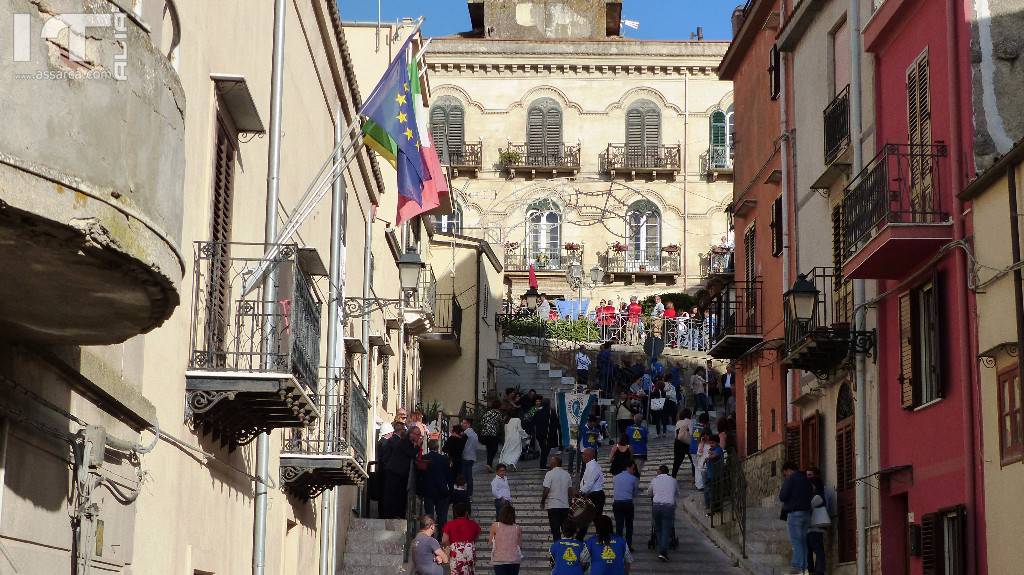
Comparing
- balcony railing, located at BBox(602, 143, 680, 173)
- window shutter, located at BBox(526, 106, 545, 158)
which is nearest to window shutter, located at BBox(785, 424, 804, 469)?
balcony railing, located at BBox(602, 143, 680, 173)

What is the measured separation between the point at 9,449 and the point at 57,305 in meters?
0.95

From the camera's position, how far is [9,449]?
9047 mm

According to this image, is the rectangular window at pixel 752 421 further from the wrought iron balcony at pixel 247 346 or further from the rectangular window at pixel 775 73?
the wrought iron balcony at pixel 247 346

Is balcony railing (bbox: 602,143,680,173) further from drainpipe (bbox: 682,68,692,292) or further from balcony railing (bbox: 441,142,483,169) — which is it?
balcony railing (bbox: 441,142,483,169)

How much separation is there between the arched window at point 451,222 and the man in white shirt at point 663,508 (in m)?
38.6

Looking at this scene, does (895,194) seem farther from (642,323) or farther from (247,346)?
(642,323)

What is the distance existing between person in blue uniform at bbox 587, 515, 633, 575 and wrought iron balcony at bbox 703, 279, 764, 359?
1152 centimetres

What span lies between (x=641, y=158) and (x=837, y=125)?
132 ft

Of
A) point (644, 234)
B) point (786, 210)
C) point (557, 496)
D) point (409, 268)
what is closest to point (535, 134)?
point (644, 234)

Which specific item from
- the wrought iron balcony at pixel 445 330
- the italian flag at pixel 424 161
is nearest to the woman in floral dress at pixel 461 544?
the italian flag at pixel 424 161

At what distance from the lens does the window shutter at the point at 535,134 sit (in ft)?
214

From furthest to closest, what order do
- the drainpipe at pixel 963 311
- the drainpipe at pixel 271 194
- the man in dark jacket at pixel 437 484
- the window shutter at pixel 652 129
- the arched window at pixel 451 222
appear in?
the window shutter at pixel 652 129
the arched window at pixel 451 222
the man in dark jacket at pixel 437 484
the drainpipe at pixel 963 311
the drainpipe at pixel 271 194

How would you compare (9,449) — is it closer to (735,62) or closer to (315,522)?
(315,522)

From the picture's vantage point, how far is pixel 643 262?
65062mm
